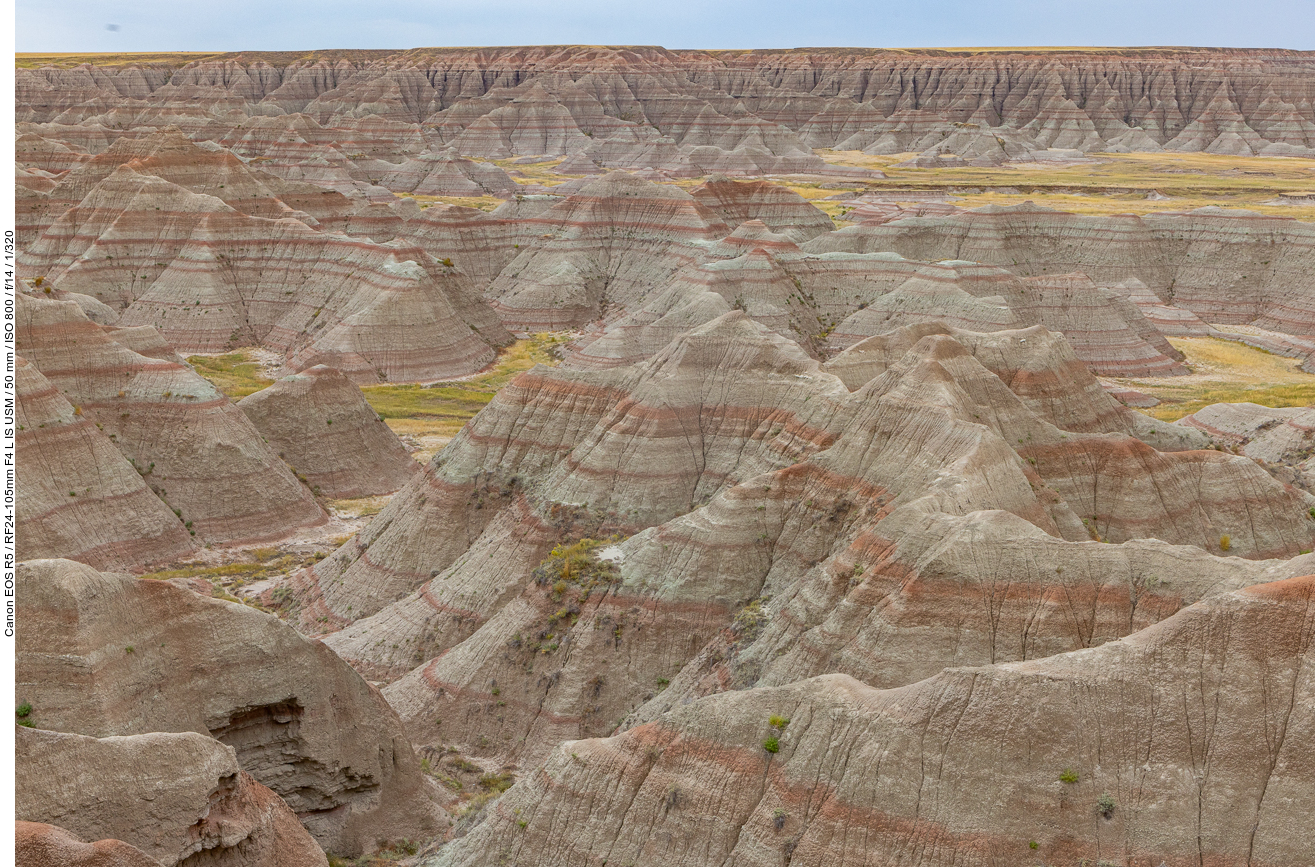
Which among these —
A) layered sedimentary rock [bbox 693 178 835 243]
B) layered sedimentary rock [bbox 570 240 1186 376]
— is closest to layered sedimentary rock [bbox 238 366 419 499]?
layered sedimentary rock [bbox 570 240 1186 376]

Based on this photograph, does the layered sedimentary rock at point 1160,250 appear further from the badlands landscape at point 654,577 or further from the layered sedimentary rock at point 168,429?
the layered sedimentary rock at point 168,429

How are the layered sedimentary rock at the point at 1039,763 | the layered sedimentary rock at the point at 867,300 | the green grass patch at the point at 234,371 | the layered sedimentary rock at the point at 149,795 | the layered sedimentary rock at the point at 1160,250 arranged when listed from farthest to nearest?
the layered sedimentary rock at the point at 1160,250 → the layered sedimentary rock at the point at 867,300 → the green grass patch at the point at 234,371 → the layered sedimentary rock at the point at 149,795 → the layered sedimentary rock at the point at 1039,763

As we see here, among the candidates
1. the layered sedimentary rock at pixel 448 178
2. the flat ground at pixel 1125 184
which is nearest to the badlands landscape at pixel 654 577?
the flat ground at pixel 1125 184

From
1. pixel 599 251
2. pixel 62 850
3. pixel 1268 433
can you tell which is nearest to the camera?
pixel 62 850

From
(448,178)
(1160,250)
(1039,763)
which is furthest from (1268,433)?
(448,178)

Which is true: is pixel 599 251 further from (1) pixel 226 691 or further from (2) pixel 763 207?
(1) pixel 226 691

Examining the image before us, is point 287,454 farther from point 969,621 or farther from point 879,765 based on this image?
point 879,765
